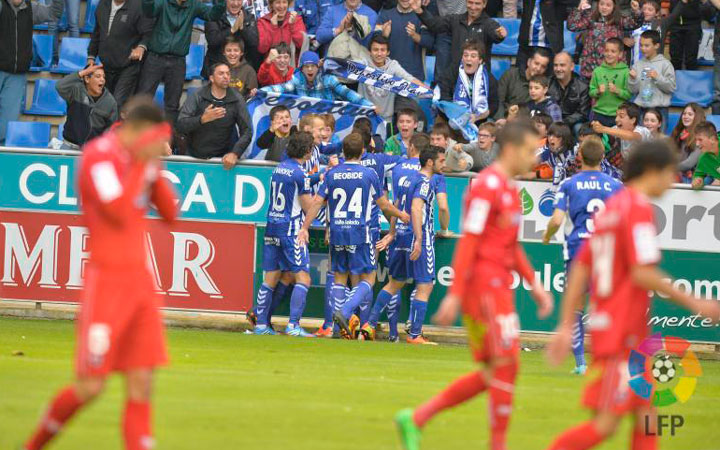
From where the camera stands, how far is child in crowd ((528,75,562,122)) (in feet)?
56.2

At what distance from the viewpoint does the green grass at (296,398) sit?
8.55 m

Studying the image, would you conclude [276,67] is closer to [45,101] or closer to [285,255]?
[285,255]

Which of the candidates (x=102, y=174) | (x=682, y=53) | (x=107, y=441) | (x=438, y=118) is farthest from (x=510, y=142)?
(x=682, y=53)

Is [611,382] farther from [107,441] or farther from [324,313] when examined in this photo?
[324,313]

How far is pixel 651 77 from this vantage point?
17.5 metres

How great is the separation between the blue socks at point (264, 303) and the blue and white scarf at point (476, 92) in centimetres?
422

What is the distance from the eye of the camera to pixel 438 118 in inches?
693

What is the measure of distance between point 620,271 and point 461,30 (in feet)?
40.1

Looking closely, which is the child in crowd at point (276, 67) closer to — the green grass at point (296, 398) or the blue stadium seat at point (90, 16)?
the blue stadium seat at point (90, 16)

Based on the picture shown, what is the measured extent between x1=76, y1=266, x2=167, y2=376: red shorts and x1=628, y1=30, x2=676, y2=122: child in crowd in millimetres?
11931

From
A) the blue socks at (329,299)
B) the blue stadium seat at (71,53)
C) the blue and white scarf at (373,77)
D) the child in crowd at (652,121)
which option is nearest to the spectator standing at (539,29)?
the blue and white scarf at (373,77)

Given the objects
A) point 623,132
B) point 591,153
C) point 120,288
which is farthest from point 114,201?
point 623,132

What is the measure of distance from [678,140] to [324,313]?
200 inches

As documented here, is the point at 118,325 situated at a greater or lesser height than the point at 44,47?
lesser
